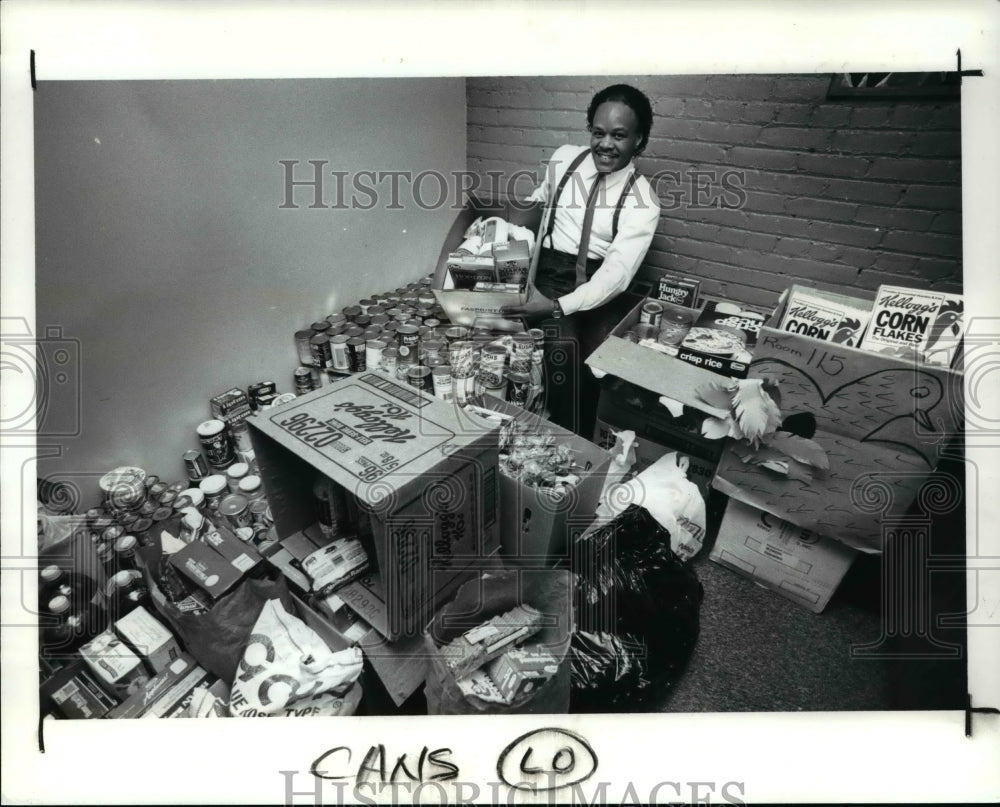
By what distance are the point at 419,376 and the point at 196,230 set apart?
29.9 inches

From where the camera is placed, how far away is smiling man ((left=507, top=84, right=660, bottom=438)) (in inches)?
75.0

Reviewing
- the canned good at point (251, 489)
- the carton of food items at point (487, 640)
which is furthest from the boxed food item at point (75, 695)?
the carton of food items at point (487, 640)

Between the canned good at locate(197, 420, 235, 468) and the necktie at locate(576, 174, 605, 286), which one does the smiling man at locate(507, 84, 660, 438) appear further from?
the canned good at locate(197, 420, 235, 468)

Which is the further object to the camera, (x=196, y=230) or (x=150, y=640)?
(x=196, y=230)

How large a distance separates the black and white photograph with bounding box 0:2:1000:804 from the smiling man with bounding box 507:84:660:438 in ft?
0.06

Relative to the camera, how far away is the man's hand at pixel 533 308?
5.78 ft

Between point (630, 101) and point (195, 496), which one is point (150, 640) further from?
point (630, 101)

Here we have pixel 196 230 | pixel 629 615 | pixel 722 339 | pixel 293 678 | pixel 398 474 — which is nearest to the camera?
pixel 398 474

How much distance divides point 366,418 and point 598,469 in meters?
0.68

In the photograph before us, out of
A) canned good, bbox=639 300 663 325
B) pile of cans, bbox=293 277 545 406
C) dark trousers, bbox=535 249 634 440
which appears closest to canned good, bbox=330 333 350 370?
pile of cans, bbox=293 277 545 406

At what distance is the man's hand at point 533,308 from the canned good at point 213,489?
1.05 metres

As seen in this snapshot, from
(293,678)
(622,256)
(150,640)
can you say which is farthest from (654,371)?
(150,640)

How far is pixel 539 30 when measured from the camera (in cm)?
112

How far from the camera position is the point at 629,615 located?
1.42 m
